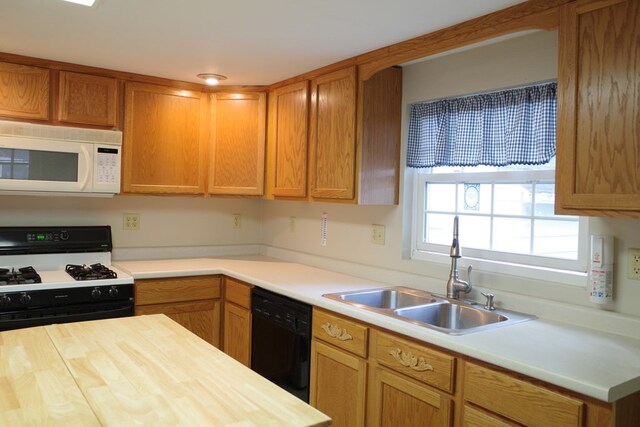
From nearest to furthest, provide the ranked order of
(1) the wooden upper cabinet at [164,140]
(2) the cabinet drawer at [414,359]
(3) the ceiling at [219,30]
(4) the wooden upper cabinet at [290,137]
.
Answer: (2) the cabinet drawer at [414,359], (3) the ceiling at [219,30], (4) the wooden upper cabinet at [290,137], (1) the wooden upper cabinet at [164,140]

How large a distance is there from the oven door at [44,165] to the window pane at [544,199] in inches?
97.4

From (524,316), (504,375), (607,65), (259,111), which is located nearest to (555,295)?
(524,316)

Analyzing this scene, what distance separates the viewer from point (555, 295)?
2.16 m

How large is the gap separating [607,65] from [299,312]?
66.5 inches

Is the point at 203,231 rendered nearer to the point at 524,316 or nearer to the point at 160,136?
the point at 160,136

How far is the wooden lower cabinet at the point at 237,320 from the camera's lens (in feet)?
10.1

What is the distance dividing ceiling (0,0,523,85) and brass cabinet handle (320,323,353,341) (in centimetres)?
136

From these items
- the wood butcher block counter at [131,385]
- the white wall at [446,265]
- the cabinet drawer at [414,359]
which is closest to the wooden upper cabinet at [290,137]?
the white wall at [446,265]

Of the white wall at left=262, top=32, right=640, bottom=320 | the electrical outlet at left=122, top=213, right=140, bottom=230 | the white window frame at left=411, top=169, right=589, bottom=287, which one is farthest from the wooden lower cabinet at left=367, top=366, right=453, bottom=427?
the electrical outlet at left=122, top=213, right=140, bottom=230

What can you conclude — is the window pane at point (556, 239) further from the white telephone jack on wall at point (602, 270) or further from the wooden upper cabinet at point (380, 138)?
the wooden upper cabinet at point (380, 138)

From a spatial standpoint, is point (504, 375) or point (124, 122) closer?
point (504, 375)

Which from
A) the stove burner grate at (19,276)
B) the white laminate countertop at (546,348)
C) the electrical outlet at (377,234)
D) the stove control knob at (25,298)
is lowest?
the stove control knob at (25,298)

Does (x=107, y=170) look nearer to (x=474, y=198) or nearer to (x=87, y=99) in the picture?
(x=87, y=99)

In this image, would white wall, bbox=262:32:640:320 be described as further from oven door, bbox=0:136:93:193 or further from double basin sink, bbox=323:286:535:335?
oven door, bbox=0:136:93:193
